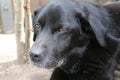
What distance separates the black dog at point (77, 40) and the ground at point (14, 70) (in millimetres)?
820

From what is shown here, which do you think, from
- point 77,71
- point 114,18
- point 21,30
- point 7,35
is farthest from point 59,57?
point 7,35

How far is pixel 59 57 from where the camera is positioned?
2.46 metres

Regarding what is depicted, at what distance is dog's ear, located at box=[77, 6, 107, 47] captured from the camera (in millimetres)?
2454

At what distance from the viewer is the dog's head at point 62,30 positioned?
238cm

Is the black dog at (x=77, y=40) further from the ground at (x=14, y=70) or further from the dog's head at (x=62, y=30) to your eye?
the ground at (x=14, y=70)

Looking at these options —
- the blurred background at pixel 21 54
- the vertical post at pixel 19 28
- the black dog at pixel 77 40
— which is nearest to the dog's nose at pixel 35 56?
the black dog at pixel 77 40

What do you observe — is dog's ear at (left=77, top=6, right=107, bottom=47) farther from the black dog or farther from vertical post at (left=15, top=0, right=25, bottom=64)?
vertical post at (left=15, top=0, right=25, bottom=64)

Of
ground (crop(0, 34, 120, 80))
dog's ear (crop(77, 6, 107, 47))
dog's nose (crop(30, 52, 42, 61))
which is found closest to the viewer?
dog's nose (crop(30, 52, 42, 61))

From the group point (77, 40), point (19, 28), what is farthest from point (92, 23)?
point (19, 28)

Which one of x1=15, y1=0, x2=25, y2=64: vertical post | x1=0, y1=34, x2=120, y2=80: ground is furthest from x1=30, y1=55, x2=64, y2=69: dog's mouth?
x1=15, y1=0, x2=25, y2=64: vertical post

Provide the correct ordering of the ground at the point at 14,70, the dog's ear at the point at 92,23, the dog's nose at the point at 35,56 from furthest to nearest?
the ground at the point at 14,70, the dog's ear at the point at 92,23, the dog's nose at the point at 35,56

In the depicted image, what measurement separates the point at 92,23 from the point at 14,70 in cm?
163

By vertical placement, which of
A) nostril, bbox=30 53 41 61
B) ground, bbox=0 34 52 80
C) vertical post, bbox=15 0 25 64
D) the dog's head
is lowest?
ground, bbox=0 34 52 80

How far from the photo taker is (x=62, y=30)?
2.39 metres
